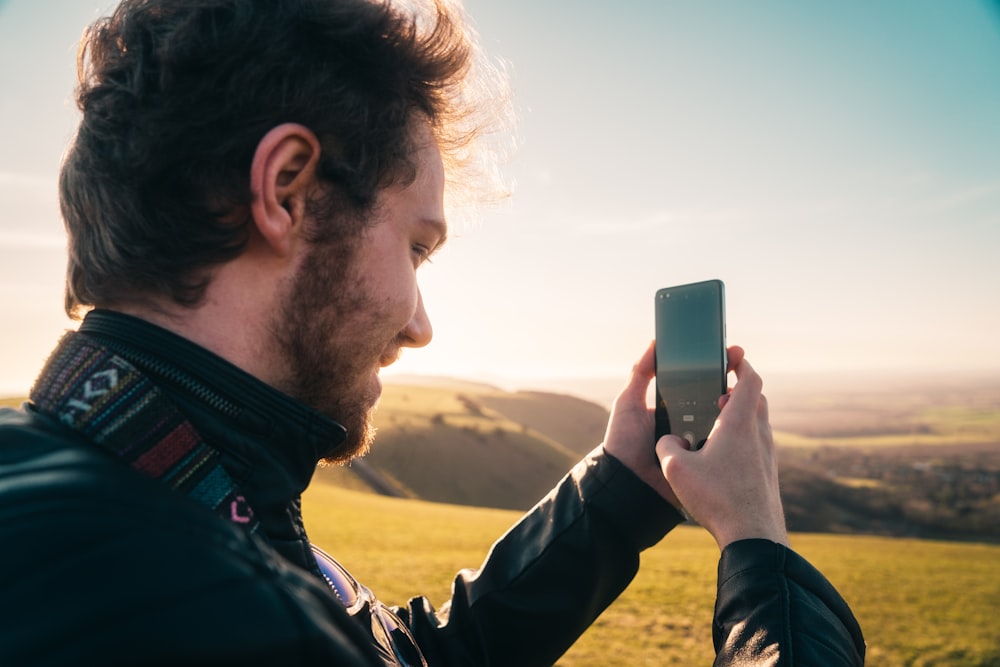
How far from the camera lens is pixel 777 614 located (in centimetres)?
142

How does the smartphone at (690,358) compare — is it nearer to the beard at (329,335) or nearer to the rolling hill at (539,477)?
the beard at (329,335)

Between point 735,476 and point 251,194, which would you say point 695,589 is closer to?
point 735,476

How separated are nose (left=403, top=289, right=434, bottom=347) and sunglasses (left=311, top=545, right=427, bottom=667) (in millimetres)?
670

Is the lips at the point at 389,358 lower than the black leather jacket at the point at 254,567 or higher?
higher

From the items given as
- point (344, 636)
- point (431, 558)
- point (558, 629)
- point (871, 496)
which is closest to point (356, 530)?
point (431, 558)

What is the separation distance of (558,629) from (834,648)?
1.01 metres

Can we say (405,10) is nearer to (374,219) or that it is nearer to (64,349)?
(374,219)

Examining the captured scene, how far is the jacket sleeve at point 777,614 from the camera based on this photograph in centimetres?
135

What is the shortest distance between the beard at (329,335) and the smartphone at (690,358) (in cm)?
118

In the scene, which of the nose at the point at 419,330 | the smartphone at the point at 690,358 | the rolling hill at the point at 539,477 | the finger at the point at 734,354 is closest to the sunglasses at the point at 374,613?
the nose at the point at 419,330

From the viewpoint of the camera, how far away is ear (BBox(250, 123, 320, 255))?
1546mm

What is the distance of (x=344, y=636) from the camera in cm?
102

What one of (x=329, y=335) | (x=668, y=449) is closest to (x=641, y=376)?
(x=668, y=449)

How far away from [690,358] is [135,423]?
1990 mm
